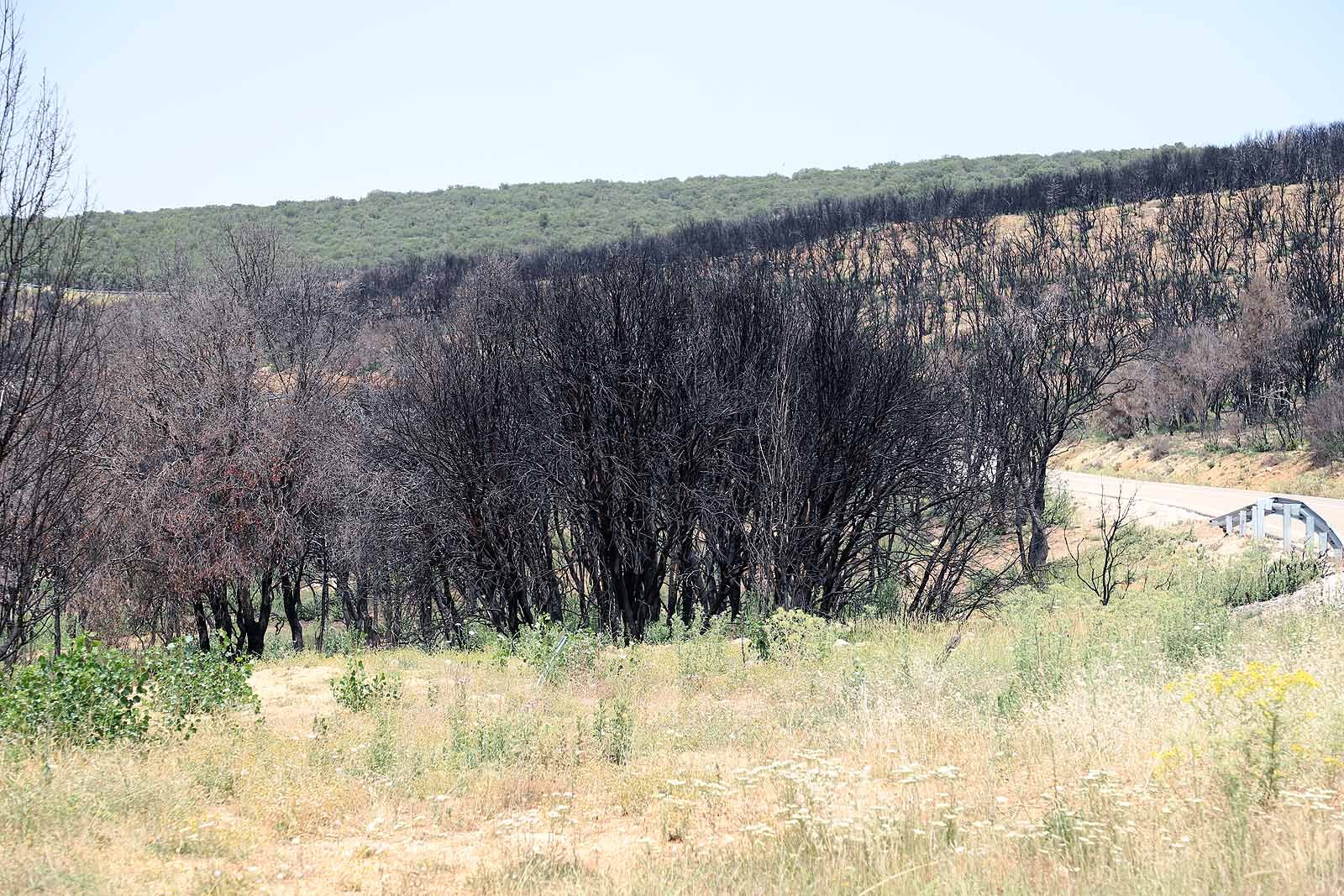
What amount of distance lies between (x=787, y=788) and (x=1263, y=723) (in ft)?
8.82

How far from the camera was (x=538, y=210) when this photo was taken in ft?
369

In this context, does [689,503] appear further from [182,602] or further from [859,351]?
[182,602]

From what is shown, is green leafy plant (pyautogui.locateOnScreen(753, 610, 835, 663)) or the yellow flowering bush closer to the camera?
the yellow flowering bush

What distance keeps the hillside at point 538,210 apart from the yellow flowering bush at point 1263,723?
65642 mm

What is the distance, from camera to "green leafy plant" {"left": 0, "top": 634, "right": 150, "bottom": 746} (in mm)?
6757

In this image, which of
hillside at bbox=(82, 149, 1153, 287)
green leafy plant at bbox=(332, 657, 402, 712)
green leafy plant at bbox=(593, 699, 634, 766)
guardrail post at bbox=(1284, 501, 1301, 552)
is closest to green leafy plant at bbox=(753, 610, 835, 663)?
green leafy plant at bbox=(593, 699, 634, 766)

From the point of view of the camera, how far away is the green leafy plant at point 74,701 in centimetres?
Result: 676

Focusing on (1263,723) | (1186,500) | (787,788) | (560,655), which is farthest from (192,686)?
(1186,500)

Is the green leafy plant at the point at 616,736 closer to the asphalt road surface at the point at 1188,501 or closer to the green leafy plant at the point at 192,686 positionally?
the green leafy plant at the point at 192,686

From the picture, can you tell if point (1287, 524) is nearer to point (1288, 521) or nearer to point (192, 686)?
point (1288, 521)

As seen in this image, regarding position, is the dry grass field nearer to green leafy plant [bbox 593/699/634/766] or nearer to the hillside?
green leafy plant [bbox 593/699/634/766]

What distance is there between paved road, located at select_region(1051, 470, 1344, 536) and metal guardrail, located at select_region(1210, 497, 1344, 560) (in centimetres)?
42

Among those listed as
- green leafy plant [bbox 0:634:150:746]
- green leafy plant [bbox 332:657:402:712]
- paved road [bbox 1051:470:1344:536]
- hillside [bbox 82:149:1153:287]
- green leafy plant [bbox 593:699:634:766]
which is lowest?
paved road [bbox 1051:470:1344:536]

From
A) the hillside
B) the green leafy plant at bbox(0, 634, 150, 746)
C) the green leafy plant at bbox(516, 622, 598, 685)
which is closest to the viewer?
the green leafy plant at bbox(0, 634, 150, 746)
